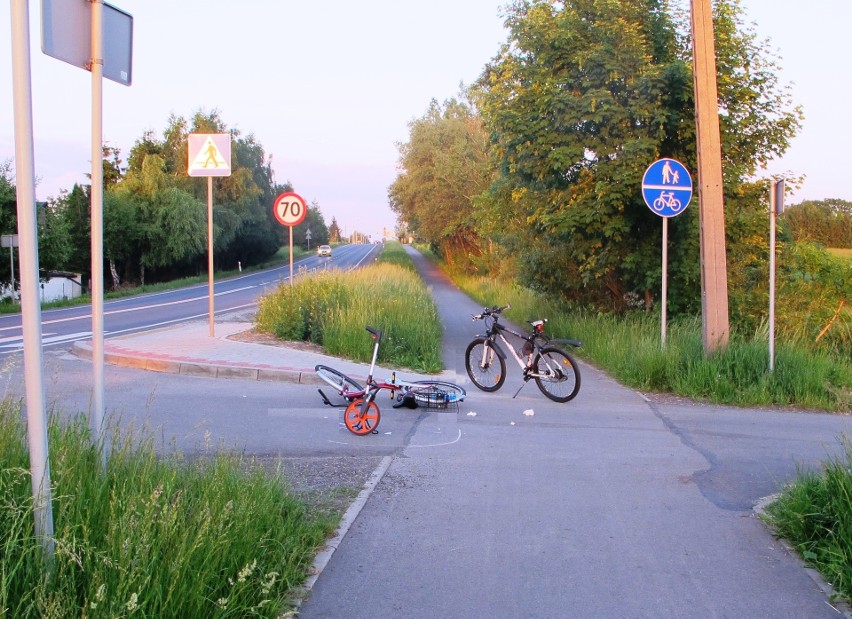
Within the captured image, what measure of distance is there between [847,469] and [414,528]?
2665mm

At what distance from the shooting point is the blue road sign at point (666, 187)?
11.2 metres

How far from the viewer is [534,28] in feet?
47.4

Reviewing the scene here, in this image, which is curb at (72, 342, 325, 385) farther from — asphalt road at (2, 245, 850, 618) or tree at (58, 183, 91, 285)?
tree at (58, 183, 91, 285)

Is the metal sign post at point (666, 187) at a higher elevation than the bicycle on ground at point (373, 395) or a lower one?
higher

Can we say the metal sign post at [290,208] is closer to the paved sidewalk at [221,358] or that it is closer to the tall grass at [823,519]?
the paved sidewalk at [221,358]

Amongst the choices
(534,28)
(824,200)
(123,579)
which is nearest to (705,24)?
(534,28)

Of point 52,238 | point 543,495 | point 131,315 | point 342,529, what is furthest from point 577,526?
point 52,238

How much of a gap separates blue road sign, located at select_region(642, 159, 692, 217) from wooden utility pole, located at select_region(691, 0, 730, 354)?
1.13ft

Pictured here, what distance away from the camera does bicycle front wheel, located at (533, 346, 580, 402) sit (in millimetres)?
9594

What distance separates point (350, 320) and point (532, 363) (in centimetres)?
427

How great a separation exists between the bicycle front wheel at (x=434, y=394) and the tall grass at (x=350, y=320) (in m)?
2.93

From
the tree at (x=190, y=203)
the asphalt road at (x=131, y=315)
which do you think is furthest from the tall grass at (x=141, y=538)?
the tree at (x=190, y=203)

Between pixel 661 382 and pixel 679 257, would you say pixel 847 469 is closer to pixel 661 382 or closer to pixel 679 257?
pixel 661 382

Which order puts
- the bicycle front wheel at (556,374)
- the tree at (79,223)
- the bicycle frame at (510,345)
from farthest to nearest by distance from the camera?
the tree at (79,223)
the bicycle frame at (510,345)
the bicycle front wheel at (556,374)
